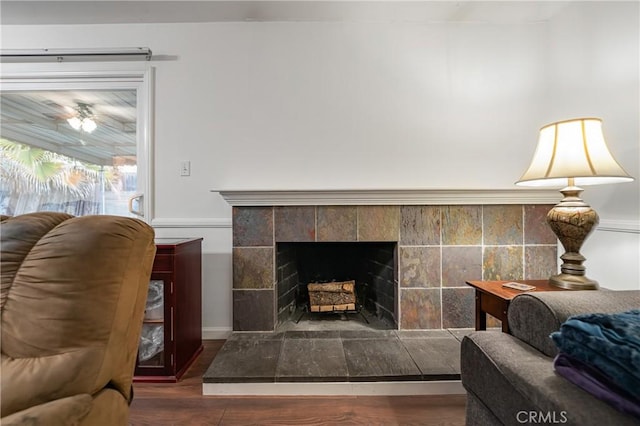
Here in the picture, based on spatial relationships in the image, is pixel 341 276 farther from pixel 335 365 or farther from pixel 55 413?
pixel 55 413

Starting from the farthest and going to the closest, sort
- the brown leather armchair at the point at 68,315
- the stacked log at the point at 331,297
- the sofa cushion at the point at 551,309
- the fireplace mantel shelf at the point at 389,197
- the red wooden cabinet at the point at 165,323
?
the stacked log at the point at 331,297
the fireplace mantel shelf at the point at 389,197
the red wooden cabinet at the point at 165,323
the sofa cushion at the point at 551,309
the brown leather armchair at the point at 68,315

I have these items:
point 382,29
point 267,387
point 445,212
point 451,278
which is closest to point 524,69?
point 382,29

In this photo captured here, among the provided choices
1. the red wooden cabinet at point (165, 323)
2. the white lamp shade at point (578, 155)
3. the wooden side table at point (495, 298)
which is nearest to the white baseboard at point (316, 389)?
the red wooden cabinet at point (165, 323)

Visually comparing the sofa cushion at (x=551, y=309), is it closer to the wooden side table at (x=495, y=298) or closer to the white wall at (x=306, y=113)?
the wooden side table at (x=495, y=298)

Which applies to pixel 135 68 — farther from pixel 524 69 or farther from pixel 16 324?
pixel 524 69

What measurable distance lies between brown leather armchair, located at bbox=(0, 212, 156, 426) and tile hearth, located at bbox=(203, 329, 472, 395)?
2.46 feet

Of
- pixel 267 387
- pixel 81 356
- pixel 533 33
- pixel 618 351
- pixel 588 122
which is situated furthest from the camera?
pixel 533 33

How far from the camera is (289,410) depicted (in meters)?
1.33

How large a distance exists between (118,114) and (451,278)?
2.68m

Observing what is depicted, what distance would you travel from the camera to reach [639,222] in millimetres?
1475

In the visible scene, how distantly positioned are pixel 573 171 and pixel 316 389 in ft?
5.00

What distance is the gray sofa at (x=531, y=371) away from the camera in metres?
0.57

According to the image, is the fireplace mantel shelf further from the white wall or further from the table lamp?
the table lamp

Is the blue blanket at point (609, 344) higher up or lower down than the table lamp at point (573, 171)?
lower down
